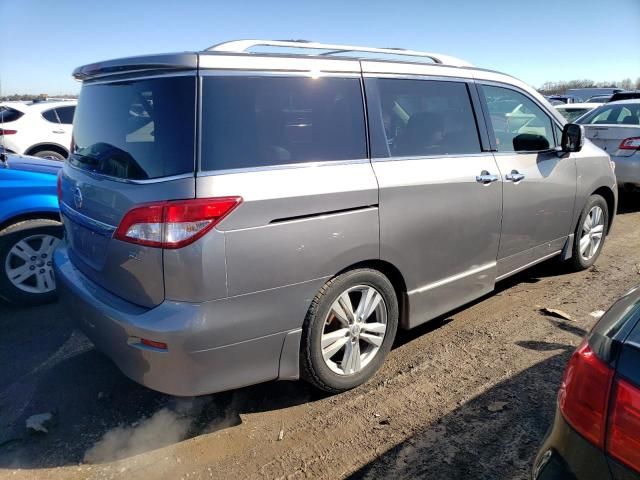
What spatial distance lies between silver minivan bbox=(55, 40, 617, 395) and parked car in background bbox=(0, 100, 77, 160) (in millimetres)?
7947

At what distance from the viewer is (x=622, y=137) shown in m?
7.60

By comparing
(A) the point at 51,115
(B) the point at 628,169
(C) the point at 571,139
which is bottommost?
(B) the point at 628,169

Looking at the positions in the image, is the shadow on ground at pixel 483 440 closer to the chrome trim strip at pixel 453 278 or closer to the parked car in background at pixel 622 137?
the chrome trim strip at pixel 453 278

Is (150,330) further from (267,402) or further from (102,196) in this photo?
(267,402)

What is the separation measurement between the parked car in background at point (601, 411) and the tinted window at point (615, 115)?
7708mm

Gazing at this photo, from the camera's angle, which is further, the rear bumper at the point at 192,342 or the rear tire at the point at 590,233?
the rear tire at the point at 590,233

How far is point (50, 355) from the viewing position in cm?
356

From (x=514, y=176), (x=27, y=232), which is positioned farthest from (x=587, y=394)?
(x=27, y=232)

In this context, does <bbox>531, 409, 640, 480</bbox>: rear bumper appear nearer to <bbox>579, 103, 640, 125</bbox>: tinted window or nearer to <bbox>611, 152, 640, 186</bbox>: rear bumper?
<bbox>611, 152, 640, 186</bbox>: rear bumper

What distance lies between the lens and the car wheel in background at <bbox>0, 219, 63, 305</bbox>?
165 inches

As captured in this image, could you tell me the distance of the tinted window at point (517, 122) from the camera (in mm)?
3857

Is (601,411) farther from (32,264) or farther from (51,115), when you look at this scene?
(51,115)

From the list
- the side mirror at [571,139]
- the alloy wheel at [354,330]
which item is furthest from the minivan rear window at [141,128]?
the side mirror at [571,139]

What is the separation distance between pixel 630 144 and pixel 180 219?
24.5 feet
